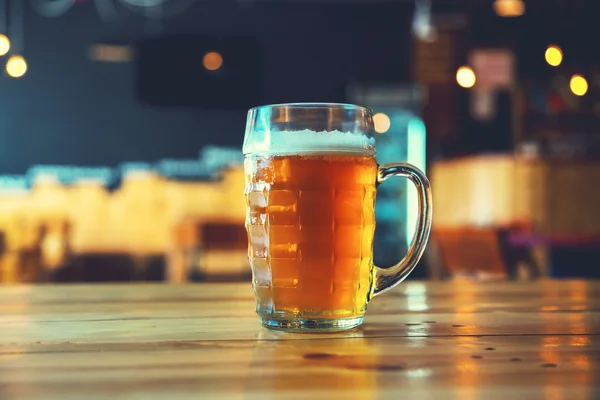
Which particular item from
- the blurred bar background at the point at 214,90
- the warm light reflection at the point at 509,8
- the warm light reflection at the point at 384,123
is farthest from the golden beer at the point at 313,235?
the warm light reflection at the point at 384,123

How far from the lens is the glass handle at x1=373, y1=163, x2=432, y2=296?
78 cm

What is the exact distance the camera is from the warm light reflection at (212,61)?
8.32 m

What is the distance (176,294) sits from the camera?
1.16 m

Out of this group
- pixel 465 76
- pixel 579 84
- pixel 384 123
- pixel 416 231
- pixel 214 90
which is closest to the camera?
pixel 416 231

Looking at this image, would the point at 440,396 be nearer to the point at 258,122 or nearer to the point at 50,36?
the point at 258,122

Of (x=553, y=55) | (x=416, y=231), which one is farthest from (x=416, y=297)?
(x=553, y=55)

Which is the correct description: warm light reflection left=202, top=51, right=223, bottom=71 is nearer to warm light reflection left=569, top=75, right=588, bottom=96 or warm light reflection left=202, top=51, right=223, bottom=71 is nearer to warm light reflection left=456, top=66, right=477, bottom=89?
warm light reflection left=456, top=66, right=477, bottom=89

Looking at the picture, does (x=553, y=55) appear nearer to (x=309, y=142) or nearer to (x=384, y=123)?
(x=384, y=123)

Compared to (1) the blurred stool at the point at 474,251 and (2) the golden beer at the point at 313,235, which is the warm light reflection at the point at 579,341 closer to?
(2) the golden beer at the point at 313,235

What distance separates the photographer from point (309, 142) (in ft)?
2.46

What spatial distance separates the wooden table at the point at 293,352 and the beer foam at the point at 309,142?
0.19 metres

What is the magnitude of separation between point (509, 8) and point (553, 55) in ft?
2.95

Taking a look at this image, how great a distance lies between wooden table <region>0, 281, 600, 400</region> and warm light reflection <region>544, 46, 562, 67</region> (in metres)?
6.89

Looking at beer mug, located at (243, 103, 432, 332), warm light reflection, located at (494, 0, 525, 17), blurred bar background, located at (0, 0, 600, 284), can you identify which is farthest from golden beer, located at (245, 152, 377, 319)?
warm light reflection, located at (494, 0, 525, 17)
